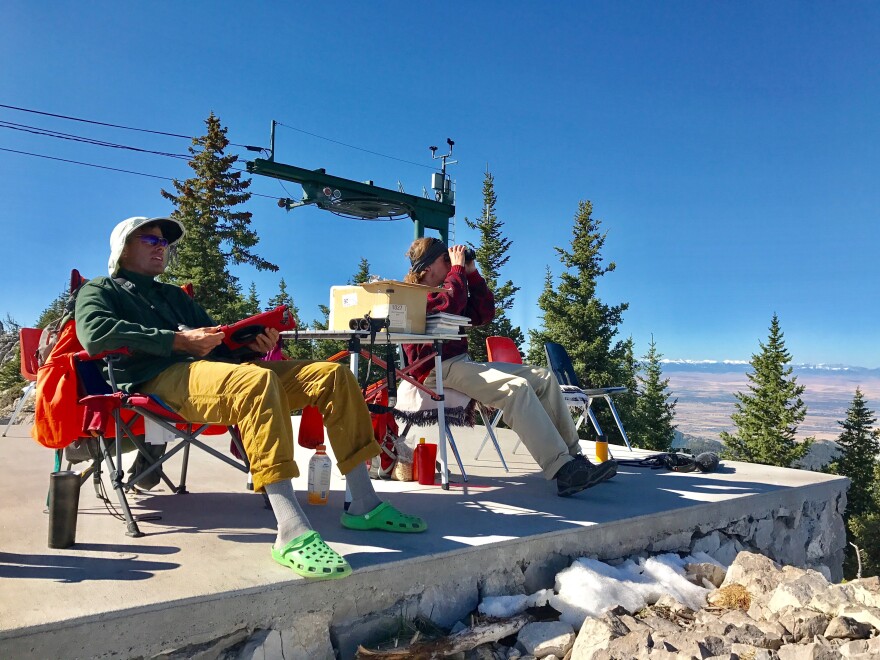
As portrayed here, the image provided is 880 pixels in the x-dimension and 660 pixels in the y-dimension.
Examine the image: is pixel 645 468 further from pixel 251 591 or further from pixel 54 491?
pixel 54 491

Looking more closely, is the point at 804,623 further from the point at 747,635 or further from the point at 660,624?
the point at 660,624

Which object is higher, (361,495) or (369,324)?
(369,324)

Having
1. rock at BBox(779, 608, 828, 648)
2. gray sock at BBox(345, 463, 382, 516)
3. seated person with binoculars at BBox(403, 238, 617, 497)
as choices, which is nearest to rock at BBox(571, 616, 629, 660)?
rock at BBox(779, 608, 828, 648)

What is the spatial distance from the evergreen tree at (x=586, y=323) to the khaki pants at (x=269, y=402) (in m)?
17.6

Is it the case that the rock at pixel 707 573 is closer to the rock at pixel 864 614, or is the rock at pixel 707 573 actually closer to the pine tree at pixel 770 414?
the rock at pixel 864 614

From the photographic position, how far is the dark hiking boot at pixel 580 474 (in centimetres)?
326

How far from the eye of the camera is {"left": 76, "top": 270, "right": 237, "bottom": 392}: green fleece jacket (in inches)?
94.7

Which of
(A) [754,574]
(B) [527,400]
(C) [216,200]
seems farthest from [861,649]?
(C) [216,200]

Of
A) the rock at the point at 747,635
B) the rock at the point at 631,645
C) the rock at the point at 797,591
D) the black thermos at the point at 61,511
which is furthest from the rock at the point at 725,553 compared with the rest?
the black thermos at the point at 61,511

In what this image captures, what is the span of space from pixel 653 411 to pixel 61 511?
23201mm

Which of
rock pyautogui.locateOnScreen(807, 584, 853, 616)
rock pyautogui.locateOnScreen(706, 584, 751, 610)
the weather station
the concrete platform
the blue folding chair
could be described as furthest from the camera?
the weather station

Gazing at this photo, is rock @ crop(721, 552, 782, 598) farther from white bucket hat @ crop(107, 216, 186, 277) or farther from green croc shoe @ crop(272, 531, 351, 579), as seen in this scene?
white bucket hat @ crop(107, 216, 186, 277)

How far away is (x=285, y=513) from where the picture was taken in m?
2.12

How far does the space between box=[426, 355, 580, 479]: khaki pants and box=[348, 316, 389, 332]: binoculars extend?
75cm
